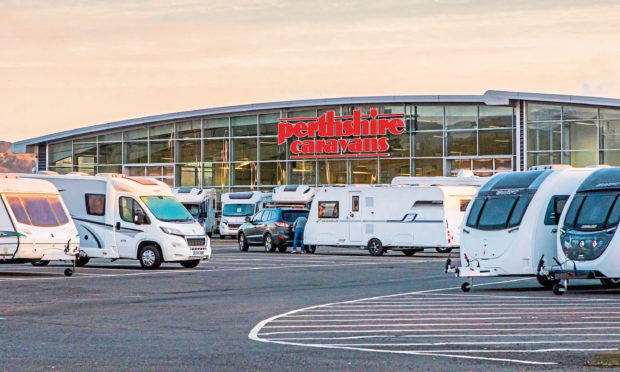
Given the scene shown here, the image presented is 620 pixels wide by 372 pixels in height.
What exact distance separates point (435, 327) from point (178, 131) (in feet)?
168

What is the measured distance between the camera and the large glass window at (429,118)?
57.1 m

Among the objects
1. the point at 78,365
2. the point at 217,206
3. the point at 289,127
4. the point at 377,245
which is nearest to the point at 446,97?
the point at 289,127

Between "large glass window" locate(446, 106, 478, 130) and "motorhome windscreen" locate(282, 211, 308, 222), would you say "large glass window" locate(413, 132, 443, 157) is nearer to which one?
"large glass window" locate(446, 106, 478, 130)

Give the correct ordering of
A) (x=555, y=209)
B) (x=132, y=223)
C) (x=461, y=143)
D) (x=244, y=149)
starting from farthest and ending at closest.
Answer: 1. (x=244, y=149)
2. (x=461, y=143)
3. (x=132, y=223)
4. (x=555, y=209)

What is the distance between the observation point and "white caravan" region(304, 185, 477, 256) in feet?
119

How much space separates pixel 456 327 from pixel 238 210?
3830cm

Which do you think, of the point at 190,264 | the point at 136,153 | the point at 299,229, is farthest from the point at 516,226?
the point at 136,153

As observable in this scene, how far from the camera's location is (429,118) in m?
57.4

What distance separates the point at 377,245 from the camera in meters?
37.6

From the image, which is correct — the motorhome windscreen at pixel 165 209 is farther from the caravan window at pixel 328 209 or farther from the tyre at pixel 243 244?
the tyre at pixel 243 244

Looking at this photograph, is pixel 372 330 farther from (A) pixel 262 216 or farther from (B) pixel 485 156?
(B) pixel 485 156

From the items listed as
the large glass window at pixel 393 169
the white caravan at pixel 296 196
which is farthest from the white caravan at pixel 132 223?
the large glass window at pixel 393 169

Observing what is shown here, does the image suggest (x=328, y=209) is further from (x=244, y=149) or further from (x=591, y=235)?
(x=244, y=149)

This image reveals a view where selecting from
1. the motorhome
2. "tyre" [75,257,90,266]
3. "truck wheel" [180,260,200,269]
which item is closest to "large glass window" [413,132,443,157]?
"truck wheel" [180,260,200,269]
